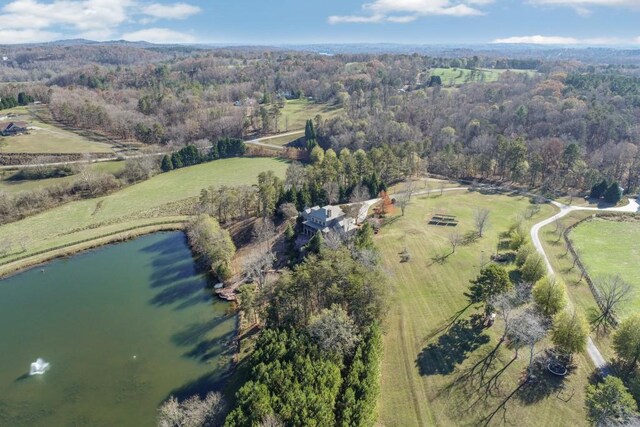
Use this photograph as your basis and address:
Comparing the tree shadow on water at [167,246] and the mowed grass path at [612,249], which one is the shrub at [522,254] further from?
the tree shadow on water at [167,246]

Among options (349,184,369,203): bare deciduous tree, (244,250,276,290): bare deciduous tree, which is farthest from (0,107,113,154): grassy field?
(244,250,276,290): bare deciduous tree

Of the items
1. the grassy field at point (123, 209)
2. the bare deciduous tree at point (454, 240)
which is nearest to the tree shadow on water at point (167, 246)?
the grassy field at point (123, 209)

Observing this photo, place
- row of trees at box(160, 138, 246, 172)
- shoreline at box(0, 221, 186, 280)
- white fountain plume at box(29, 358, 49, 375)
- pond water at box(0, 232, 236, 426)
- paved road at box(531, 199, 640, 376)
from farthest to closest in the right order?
1. row of trees at box(160, 138, 246, 172)
2. shoreline at box(0, 221, 186, 280)
3. white fountain plume at box(29, 358, 49, 375)
4. paved road at box(531, 199, 640, 376)
5. pond water at box(0, 232, 236, 426)

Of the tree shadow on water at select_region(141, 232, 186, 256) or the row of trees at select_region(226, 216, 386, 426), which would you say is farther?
the tree shadow on water at select_region(141, 232, 186, 256)

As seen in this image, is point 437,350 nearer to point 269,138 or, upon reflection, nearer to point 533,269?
point 533,269

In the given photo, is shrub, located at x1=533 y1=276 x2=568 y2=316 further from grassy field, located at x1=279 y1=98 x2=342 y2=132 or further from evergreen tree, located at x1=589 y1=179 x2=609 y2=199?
grassy field, located at x1=279 y1=98 x2=342 y2=132

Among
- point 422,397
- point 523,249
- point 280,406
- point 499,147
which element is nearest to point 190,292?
point 280,406
